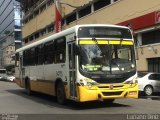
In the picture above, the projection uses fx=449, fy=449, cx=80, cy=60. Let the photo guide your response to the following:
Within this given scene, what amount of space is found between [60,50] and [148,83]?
864cm

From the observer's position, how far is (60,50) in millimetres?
18234

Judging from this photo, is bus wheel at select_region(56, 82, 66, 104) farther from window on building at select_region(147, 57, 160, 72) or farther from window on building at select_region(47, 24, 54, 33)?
window on building at select_region(47, 24, 54, 33)

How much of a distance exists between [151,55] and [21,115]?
18245 mm

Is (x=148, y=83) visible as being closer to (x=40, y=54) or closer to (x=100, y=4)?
(x=40, y=54)

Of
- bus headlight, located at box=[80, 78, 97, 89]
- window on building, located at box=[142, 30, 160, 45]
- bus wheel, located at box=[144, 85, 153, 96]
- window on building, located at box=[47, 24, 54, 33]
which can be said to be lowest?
bus wheel, located at box=[144, 85, 153, 96]

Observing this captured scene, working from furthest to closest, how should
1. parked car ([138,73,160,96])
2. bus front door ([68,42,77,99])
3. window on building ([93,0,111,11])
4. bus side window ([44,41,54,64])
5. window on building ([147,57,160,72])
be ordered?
window on building ([93,0,111,11]) → window on building ([147,57,160,72]) → parked car ([138,73,160,96]) → bus side window ([44,41,54,64]) → bus front door ([68,42,77,99])

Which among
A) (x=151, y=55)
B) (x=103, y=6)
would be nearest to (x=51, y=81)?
(x=151, y=55)

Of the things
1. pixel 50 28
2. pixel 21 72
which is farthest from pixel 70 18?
pixel 21 72

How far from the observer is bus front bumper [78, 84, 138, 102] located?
51.4 ft

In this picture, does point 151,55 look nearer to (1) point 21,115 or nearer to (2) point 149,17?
(2) point 149,17

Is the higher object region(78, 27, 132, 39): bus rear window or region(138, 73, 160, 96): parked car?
region(78, 27, 132, 39): bus rear window

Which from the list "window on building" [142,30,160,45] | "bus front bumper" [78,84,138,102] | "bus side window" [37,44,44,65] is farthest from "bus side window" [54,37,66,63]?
"window on building" [142,30,160,45]

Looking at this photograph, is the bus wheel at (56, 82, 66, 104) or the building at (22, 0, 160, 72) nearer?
the bus wheel at (56, 82, 66, 104)

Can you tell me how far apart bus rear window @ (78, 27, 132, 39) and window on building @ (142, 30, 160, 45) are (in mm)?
14614
